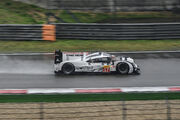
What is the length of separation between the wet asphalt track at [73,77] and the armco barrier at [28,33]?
2.84m

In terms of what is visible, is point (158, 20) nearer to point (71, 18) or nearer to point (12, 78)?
point (71, 18)

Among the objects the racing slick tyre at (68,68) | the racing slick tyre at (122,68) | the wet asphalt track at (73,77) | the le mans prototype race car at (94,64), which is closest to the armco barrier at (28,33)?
the wet asphalt track at (73,77)

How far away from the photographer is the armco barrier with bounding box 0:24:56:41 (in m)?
20.9

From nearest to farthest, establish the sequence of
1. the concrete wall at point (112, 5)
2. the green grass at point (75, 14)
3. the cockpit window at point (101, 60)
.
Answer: the cockpit window at point (101, 60)
the green grass at point (75, 14)
the concrete wall at point (112, 5)

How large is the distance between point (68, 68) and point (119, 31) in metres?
5.93

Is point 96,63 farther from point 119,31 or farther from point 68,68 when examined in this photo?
point 119,31

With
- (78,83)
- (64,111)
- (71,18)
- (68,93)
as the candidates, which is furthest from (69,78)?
(71,18)

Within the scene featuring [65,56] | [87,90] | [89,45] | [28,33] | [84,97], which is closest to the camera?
[84,97]

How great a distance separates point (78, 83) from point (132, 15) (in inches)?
406

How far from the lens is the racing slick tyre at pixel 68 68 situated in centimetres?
1623

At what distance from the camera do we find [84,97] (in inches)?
527

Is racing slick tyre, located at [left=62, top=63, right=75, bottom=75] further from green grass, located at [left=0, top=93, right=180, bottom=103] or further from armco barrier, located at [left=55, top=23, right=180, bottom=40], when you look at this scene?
armco barrier, located at [left=55, top=23, right=180, bottom=40]

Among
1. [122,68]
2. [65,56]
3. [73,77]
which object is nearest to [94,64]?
[73,77]

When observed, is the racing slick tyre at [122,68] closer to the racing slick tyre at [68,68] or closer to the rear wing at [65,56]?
the rear wing at [65,56]
